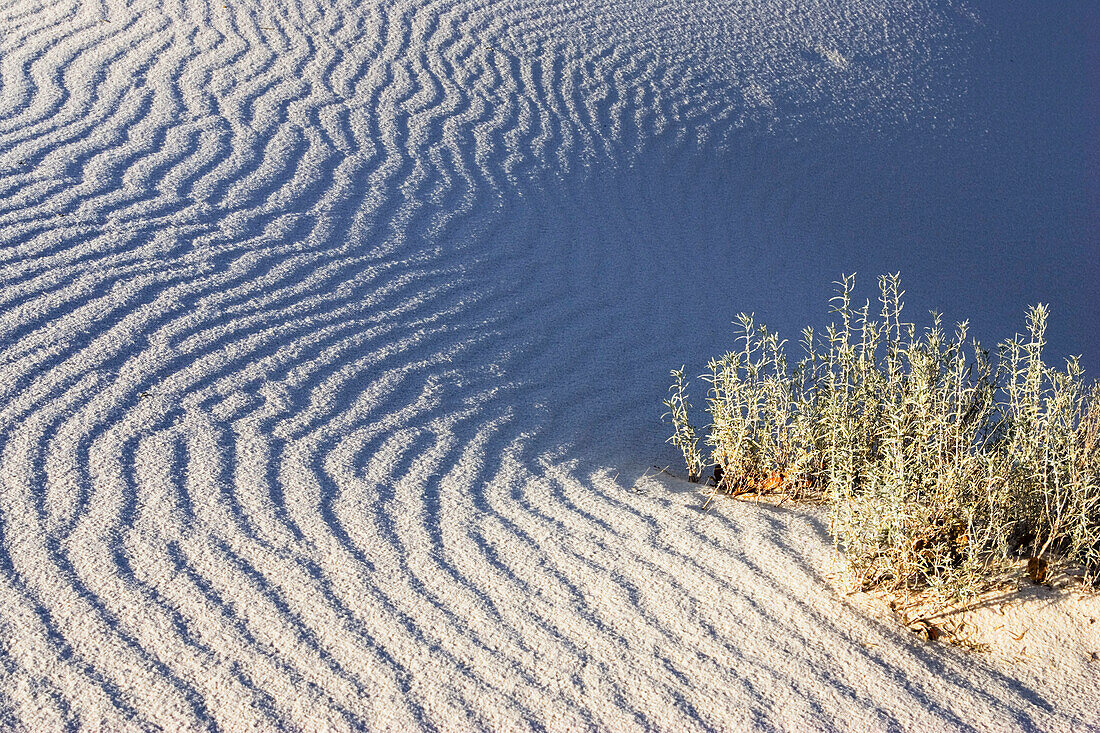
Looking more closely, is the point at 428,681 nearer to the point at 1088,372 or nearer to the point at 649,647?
the point at 649,647

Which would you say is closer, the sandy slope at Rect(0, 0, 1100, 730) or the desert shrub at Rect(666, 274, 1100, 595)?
the sandy slope at Rect(0, 0, 1100, 730)

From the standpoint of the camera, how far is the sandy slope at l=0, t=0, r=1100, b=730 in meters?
2.68

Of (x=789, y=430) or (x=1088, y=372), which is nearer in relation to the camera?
(x=789, y=430)

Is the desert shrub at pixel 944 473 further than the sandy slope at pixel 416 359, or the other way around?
the desert shrub at pixel 944 473

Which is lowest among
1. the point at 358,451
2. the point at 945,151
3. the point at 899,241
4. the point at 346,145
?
the point at 358,451

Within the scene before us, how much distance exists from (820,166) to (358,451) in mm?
5730

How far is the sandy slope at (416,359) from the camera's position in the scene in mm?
2684

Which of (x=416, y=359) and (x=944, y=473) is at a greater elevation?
(x=944, y=473)

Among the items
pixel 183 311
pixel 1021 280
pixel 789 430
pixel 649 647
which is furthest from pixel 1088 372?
pixel 183 311

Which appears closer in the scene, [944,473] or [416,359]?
[944,473]

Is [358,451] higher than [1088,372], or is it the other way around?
[1088,372]

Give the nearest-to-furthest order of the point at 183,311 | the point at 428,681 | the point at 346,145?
the point at 428,681 → the point at 183,311 → the point at 346,145

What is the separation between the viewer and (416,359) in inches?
182

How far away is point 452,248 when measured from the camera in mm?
5730
